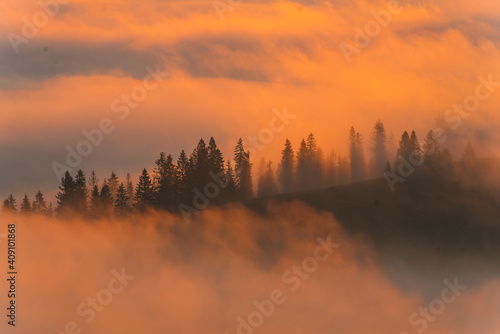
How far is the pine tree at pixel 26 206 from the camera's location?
416ft

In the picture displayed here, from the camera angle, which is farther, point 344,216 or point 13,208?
point 344,216

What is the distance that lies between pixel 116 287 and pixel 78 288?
7.08 metres

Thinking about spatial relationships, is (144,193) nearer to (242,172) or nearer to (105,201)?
(105,201)

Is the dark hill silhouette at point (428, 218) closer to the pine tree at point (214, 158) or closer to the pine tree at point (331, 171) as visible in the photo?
the pine tree at point (331, 171)

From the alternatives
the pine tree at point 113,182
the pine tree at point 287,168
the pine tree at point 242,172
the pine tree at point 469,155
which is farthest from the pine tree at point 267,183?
the pine tree at point 469,155

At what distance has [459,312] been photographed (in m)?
128

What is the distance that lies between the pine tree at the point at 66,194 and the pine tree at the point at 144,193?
1150cm

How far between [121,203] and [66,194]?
1026 centimetres

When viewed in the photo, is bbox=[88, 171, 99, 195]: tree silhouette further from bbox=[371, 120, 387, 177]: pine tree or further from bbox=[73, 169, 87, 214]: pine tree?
bbox=[371, 120, 387, 177]: pine tree

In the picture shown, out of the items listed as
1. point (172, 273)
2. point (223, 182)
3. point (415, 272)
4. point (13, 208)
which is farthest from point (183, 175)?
point (415, 272)

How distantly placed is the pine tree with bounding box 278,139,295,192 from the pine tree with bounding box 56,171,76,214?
154ft

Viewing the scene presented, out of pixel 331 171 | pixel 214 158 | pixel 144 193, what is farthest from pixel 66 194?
pixel 331 171

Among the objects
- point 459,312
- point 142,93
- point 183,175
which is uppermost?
point 142,93

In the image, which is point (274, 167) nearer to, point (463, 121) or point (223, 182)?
point (223, 182)
